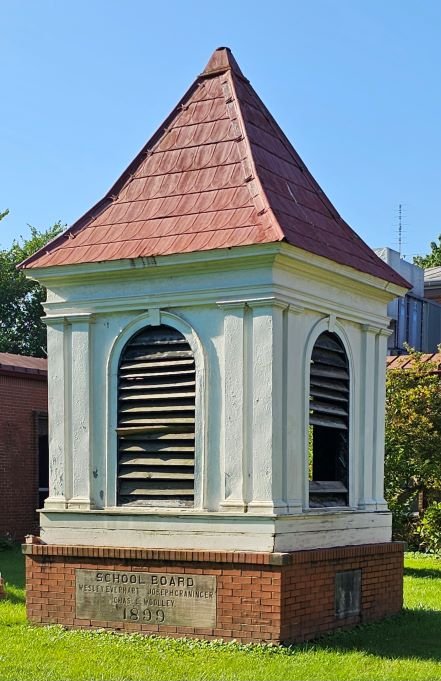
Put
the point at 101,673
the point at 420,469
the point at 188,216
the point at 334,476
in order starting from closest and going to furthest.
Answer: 1. the point at 101,673
2. the point at 188,216
3. the point at 334,476
4. the point at 420,469

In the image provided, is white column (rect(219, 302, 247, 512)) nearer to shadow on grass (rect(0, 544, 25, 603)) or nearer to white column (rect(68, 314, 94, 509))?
white column (rect(68, 314, 94, 509))

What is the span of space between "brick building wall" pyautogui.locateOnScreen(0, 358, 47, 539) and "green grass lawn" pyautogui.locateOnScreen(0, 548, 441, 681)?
11.4 meters

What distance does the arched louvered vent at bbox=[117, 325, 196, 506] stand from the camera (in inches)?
412

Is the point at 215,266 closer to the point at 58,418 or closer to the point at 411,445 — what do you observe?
the point at 58,418

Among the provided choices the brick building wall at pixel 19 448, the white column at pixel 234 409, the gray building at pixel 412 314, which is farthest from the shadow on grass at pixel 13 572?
the gray building at pixel 412 314

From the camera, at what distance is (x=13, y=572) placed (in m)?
16.7

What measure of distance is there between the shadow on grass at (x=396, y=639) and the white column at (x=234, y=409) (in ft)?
5.19

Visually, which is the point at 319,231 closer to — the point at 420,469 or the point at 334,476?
the point at 334,476

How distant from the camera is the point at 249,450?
32.9ft

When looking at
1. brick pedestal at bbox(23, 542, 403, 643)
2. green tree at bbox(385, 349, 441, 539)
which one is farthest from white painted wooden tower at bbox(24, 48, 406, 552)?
green tree at bbox(385, 349, 441, 539)

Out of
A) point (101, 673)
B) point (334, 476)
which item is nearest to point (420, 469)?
point (334, 476)

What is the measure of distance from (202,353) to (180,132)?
9.25ft

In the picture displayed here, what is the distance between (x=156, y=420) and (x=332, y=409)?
1873mm

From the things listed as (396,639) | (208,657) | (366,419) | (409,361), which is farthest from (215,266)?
(409,361)
